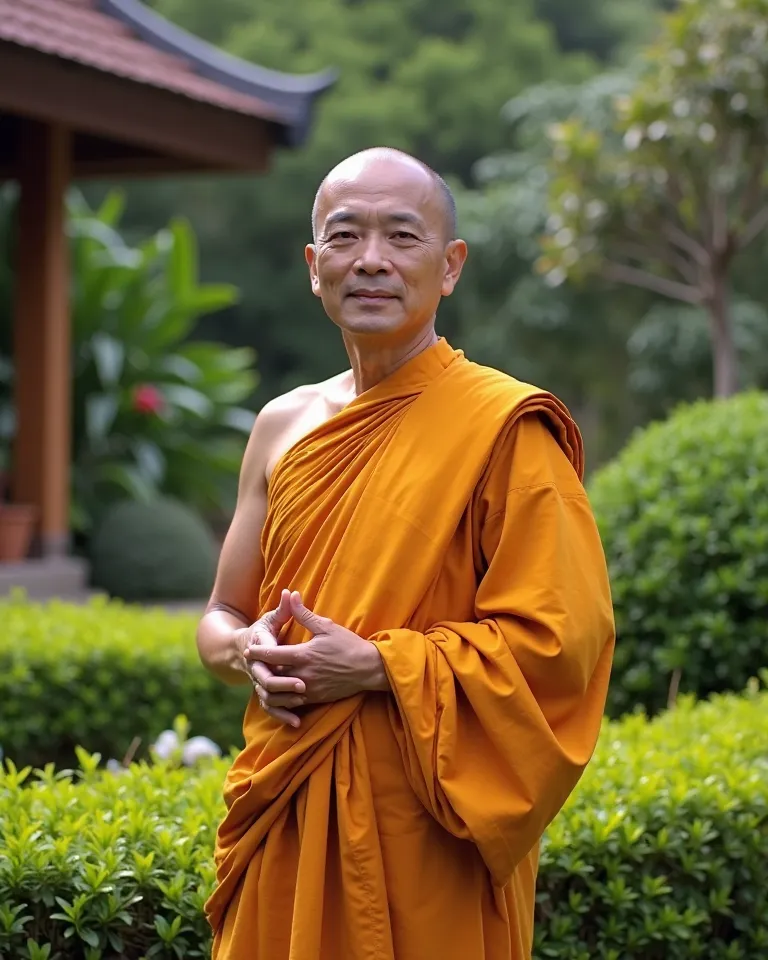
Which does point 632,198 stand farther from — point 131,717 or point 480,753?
point 480,753

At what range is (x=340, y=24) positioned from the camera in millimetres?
26984

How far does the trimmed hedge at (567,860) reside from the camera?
113 inches

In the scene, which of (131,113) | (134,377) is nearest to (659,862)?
(131,113)

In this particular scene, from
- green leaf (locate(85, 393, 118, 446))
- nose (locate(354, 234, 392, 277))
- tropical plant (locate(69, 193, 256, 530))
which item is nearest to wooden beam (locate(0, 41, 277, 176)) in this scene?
tropical plant (locate(69, 193, 256, 530))

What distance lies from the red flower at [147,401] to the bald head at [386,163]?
Result: 1066 cm

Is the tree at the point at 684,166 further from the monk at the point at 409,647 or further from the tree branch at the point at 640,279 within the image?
the monk at the point at 409,647

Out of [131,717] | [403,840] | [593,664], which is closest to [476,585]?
[593,664]

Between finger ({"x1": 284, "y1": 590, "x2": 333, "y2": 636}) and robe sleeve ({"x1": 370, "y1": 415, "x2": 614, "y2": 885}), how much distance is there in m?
0.08

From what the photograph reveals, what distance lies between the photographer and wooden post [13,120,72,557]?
10133 millimetres

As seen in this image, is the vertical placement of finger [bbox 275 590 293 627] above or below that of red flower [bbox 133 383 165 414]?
above

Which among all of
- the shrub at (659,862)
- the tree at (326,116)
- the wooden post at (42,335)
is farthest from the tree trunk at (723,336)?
the tree at (326,116)

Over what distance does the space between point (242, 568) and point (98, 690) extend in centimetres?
283

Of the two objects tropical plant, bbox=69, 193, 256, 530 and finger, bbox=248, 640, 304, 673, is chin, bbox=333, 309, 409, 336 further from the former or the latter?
tropical plant, bbox=69, 193, 256, 530

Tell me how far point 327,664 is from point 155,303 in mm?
11787
